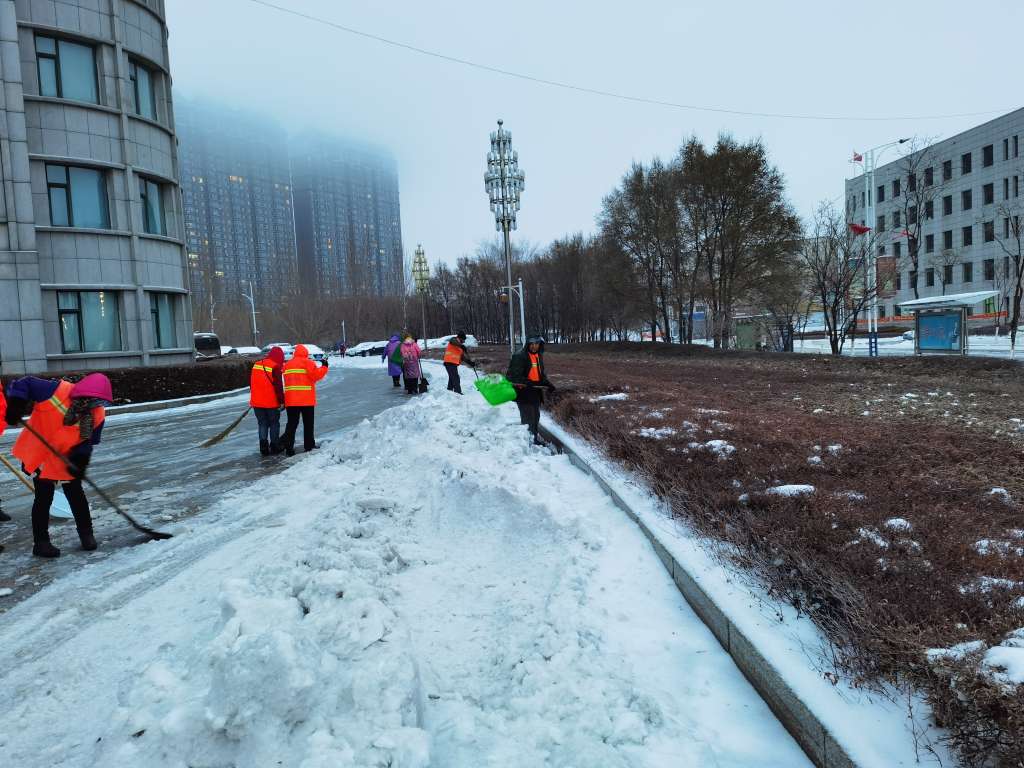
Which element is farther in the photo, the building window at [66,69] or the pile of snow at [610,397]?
the building window at [66,69]

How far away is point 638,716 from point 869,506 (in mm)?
2578

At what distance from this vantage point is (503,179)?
23.5 m

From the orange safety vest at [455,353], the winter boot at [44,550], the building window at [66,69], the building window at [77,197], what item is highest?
the building window at [66,69]

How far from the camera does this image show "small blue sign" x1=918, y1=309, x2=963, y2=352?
69.4ft

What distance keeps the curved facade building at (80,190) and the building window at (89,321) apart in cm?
3

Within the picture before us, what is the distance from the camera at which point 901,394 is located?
→ 1198 cm

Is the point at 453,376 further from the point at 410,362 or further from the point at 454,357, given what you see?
the point at 410,362

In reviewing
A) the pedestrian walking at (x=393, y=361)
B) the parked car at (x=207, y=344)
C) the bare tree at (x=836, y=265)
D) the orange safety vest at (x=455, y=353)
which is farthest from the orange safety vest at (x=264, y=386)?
the parked car at (x=207, y=344)

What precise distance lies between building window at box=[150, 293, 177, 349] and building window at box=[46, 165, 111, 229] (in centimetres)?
290

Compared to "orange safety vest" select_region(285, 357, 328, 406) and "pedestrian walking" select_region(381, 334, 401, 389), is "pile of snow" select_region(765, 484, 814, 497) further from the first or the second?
"pedestrian walking" select_region(381, 334, 401, 389)

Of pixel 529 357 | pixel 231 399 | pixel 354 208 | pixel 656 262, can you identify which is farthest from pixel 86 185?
pixel 354 208

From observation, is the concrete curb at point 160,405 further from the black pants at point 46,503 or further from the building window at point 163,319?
the black pants at point 46,503

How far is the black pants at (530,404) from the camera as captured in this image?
8.88 metres

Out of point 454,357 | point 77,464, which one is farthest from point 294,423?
point 454,357
